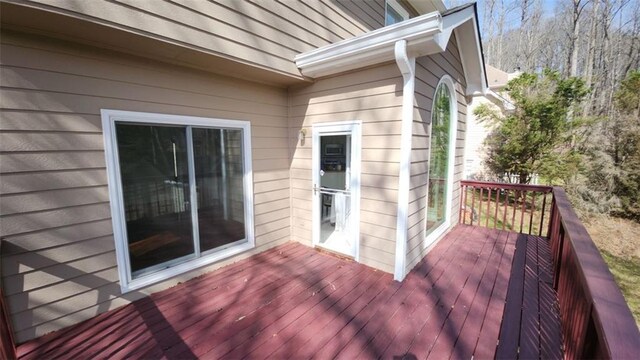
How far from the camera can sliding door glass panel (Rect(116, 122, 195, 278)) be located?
2.47m

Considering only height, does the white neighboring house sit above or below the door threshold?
above

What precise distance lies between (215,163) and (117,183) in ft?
3.15

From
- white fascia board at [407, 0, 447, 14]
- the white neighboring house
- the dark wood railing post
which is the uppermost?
white fascia board at [407, 0, 447, 14]

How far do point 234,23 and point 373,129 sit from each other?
173cm

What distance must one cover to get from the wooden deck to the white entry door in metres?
0.45

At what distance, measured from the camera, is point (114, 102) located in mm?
2301

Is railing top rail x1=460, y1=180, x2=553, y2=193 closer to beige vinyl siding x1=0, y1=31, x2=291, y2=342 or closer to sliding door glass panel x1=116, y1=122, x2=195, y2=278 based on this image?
sliding door glass panel x1=116, y1=122, x2=195, y2=278

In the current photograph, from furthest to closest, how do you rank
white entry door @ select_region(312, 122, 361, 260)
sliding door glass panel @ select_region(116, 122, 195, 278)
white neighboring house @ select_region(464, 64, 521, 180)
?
white neighboring house @ select_region(464, 64, 521, 180) → white entry door @ select_region(312, 122, 361, 260) → sliding door glass panel @ select_region(116, 122, 195, 278)

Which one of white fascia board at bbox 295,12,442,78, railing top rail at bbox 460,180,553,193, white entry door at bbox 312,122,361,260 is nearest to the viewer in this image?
white fascia board at bbox 295,12,442,78

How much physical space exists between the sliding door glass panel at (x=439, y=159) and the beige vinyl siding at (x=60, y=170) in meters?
3.09

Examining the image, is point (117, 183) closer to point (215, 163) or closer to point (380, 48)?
point (215, 163)

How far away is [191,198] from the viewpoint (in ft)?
9.50

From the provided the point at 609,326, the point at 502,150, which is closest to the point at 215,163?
the point at 609,326

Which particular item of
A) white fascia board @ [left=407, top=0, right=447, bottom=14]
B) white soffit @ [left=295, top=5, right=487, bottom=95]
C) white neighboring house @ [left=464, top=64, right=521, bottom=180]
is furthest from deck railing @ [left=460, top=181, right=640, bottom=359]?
white neighboring house @ [left=464, top=64, right=521, bottom=180]
